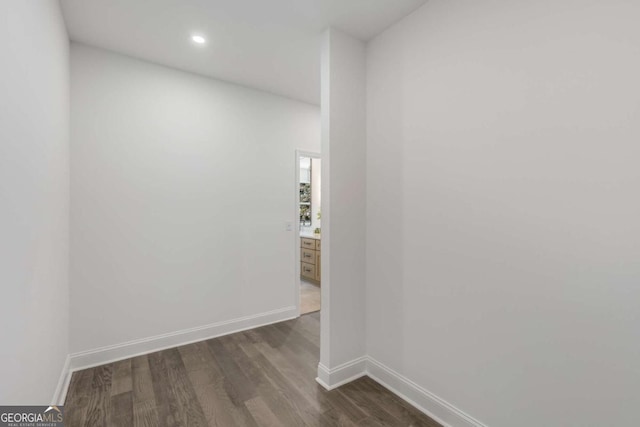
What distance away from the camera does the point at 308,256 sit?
534 cm

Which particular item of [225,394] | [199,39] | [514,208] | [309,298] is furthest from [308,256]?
[514,208]

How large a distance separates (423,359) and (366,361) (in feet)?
1.86

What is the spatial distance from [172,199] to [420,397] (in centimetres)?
271

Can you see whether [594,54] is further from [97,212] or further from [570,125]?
[97,212]

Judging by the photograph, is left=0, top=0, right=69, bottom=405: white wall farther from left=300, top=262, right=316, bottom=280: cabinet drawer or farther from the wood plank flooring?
left=300, top=262, right=316, bottom=280: cabinet drawer

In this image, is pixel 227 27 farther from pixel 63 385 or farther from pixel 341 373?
pixel 63 385

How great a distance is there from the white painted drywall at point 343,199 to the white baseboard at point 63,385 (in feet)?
5.86

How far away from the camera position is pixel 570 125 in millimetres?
1354

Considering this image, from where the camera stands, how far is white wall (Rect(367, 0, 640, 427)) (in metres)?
1.25

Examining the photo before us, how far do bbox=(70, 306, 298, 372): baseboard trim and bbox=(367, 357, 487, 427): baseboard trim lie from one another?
1.45 meters

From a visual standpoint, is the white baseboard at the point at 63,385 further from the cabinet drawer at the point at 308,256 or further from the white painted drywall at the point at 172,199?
the cabinet drawer at the point at 308,256

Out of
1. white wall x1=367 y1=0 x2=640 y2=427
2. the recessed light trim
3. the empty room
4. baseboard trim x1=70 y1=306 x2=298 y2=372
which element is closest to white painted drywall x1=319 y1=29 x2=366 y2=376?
the empty room

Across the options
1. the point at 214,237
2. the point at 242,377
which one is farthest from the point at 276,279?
the point at 242,377

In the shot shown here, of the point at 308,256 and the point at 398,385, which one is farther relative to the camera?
the point at 308,256
